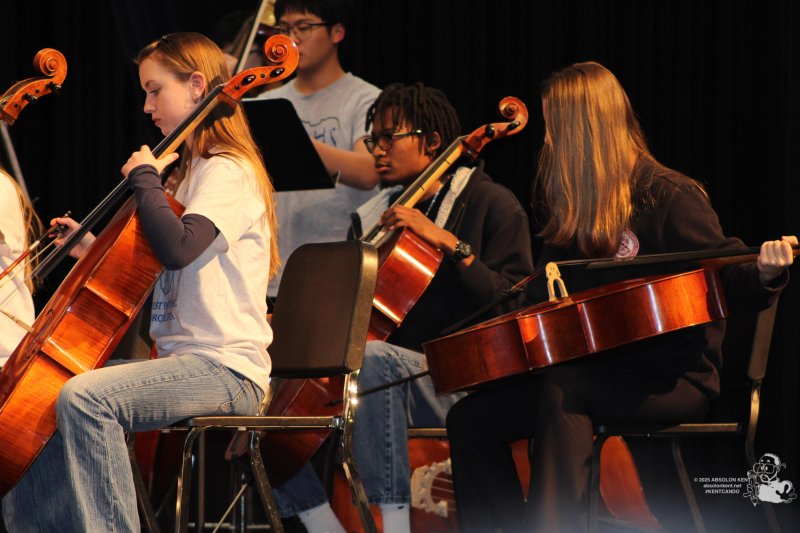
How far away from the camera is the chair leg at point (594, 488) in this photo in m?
2.05

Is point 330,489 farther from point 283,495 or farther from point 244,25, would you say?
point 244,25

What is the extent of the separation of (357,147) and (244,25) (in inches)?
23.3

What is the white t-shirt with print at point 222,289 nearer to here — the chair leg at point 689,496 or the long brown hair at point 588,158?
the long brown hair at point 588,158

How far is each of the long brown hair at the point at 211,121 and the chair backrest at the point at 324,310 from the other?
111 mm

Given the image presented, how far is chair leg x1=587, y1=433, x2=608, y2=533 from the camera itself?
6.74 feet

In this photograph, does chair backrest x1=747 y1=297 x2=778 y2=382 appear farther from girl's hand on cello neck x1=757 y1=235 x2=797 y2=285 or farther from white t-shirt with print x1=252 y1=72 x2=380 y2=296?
white t-shirt with print x1=252 y1=72 x2=380 y2=296

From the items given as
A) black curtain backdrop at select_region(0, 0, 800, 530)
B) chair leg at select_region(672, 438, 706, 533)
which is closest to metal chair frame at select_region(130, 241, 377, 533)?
chair leg at select_region(672, 438, 706, 533)

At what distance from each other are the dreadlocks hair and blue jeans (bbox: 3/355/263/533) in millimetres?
1347

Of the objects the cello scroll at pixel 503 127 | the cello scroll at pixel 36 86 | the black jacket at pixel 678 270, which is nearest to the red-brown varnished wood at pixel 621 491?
the black jacket at pixel 678 270

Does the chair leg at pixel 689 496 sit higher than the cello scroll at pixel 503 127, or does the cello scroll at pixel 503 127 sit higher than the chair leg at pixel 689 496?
the cello scroll at pixel 503 127

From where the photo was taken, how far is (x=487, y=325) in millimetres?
2184

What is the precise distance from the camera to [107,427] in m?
1.90

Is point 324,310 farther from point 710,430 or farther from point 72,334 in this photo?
point 710,430

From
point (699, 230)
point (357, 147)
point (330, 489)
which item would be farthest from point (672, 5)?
point (330, 489)
